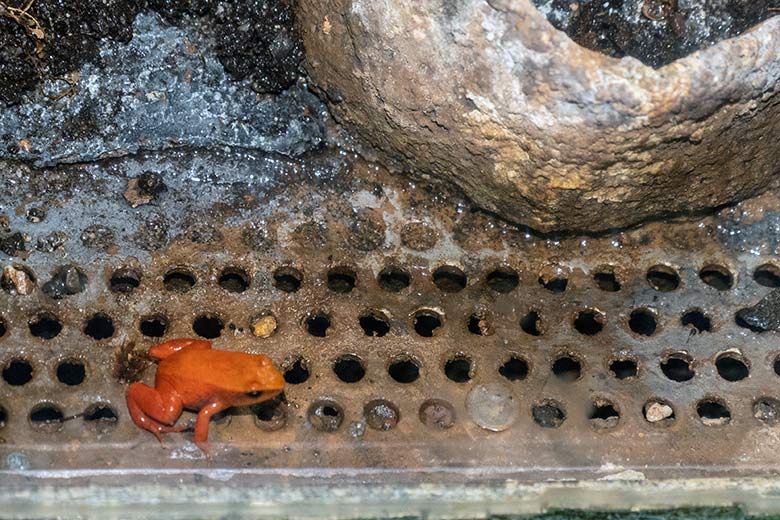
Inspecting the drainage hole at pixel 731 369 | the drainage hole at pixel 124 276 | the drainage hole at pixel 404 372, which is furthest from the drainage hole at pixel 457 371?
the drainage hole at pixel 124 276

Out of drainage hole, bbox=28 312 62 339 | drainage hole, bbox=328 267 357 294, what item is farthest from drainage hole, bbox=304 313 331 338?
drainage hole, bbox=28 312 62 339

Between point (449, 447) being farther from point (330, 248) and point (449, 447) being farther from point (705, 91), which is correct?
point (705, 91)

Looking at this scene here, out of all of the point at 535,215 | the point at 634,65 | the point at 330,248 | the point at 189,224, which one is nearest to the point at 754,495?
the point at 535,215

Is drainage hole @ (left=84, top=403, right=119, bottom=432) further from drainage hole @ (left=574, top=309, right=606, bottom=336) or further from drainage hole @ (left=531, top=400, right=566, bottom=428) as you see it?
drainage hole @ (left=574, top=309, right=606, bottom=336)

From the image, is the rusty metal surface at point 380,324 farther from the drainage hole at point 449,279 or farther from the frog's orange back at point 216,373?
the frog's orange back at point 216,373

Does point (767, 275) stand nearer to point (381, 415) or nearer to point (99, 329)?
point (381, 415)

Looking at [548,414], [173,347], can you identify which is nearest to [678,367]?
[548,414]
